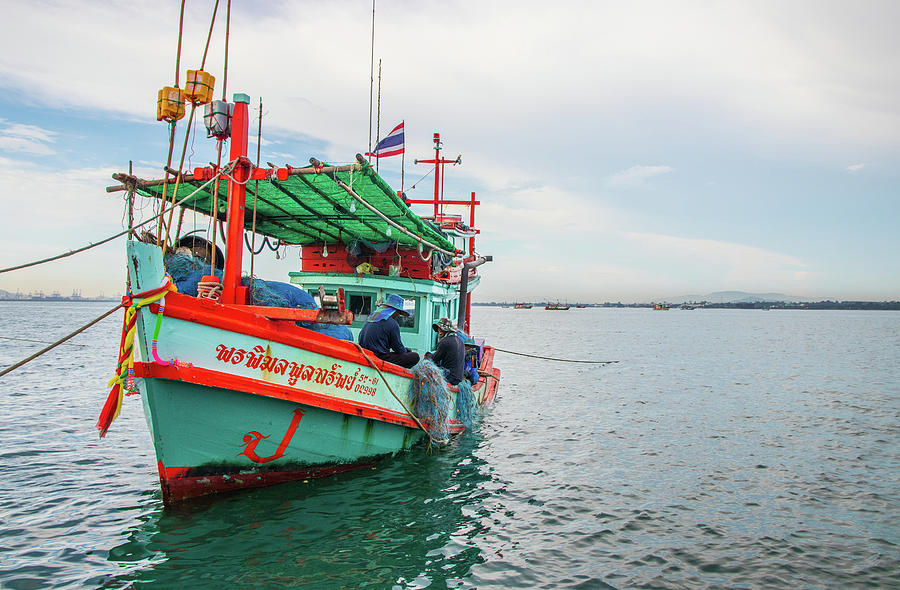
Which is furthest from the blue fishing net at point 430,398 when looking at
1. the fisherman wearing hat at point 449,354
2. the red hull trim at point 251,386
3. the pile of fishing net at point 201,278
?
the pile of fishing net at point 201,278

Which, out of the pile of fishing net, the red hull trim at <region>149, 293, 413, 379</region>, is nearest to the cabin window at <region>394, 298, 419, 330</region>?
the pile of fishing net

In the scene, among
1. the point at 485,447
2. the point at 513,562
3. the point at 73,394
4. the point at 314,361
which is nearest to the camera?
the point at 513,562

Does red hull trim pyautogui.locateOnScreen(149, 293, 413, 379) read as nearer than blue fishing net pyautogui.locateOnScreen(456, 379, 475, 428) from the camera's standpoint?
Yes

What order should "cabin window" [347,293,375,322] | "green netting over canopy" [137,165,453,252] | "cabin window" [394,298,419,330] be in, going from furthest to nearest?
"cabin window" [394,298,419,330], "cabin window" [347,293,375,322], "green netting over canopy" [137,165,453,252]

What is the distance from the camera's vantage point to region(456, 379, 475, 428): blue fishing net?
10.5m

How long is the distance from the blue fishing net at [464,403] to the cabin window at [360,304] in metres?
2.49

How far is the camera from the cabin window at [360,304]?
11.1 meters

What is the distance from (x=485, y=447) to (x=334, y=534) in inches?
195

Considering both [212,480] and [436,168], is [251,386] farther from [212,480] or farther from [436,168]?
[436,168]

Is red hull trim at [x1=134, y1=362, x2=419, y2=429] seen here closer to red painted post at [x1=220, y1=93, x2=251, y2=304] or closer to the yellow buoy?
red painted post at [x1=220, y1=93, x2=251, y2=304]

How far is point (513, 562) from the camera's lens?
19.0 feet

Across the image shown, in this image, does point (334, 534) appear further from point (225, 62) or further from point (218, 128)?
point (225, 62)

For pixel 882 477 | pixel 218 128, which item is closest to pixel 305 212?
pixel 218 128

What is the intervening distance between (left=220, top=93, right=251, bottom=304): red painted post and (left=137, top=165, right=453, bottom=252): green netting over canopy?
0.28 m
